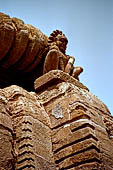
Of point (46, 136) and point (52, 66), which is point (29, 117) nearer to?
point (46, 136)

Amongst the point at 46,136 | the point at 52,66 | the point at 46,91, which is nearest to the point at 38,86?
the point at 46,91

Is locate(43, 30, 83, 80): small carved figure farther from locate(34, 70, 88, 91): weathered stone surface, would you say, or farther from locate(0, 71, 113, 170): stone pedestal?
locate(0, 71, 113, 170): stone pedestal

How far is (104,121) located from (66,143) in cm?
73

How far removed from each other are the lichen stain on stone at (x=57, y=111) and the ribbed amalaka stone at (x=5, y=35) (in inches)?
56.9

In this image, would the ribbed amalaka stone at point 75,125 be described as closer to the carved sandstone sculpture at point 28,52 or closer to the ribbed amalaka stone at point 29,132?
the ribbed amalaka stone at point 29,132

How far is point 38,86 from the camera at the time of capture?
3.28m

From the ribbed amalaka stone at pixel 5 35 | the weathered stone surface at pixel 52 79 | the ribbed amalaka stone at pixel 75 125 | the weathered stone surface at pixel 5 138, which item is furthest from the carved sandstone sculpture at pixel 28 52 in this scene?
the weathered stone surface at pixel 5 138

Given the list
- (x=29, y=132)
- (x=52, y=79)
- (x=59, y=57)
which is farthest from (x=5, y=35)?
(x=29, y=132)

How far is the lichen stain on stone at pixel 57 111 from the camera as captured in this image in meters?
2.79

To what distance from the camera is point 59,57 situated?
404 centimetres

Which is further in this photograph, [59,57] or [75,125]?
[59,57]

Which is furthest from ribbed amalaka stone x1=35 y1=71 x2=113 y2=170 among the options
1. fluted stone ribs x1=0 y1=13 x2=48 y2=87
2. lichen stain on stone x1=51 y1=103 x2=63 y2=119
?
fluted stone ribs x1=0 y1=13 x2=48 y2=87

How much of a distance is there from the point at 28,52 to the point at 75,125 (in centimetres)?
189

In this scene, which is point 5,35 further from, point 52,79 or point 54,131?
Answer: point 54,131
